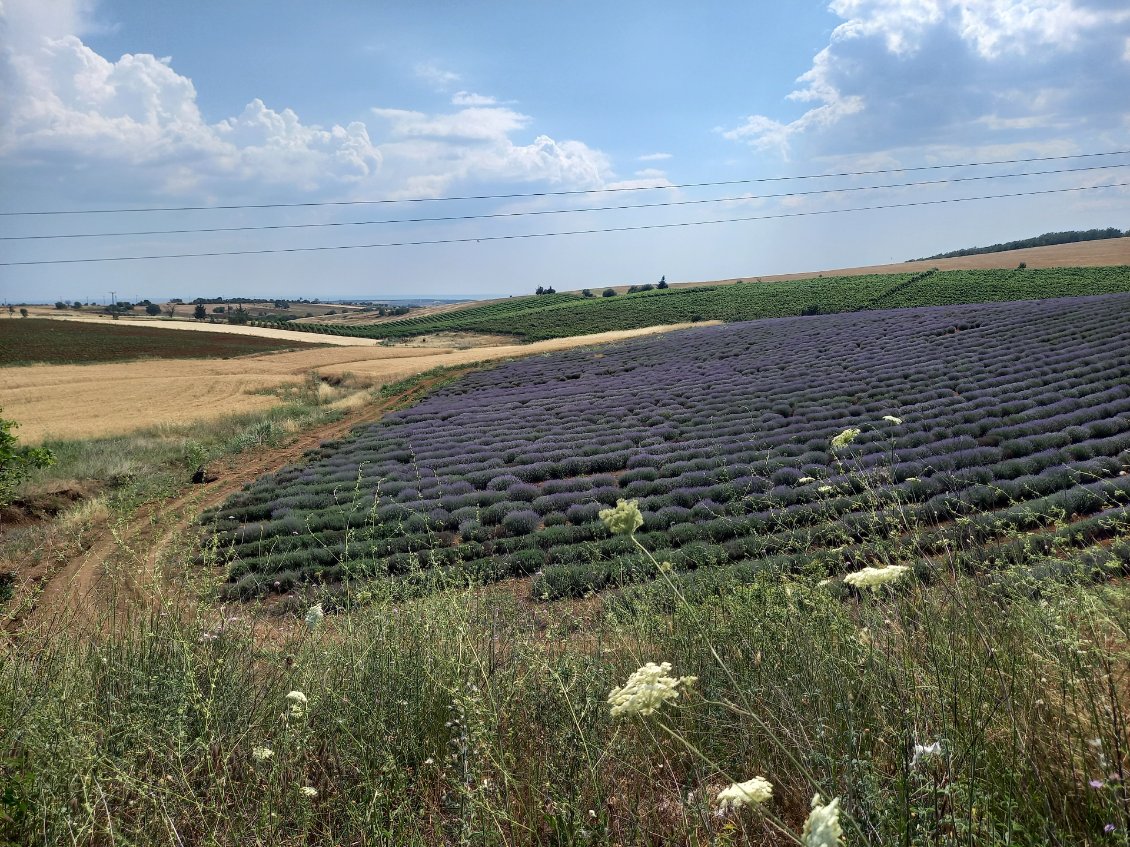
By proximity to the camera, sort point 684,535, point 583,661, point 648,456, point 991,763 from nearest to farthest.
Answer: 1. point 991,763
2. point 583,661
3. point 684,535
4. point 648,456

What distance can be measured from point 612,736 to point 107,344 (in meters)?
62.9

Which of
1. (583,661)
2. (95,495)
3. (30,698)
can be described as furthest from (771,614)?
(95,495)

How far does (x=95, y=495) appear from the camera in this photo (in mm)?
14992

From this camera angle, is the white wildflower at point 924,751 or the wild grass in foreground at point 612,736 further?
the wild grass in foreground at point 612,736

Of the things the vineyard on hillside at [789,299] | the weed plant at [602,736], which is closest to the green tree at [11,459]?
the weed plant at [602,736]

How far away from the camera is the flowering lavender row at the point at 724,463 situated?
27.6 feet

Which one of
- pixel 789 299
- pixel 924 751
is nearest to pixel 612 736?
pixel 924 751

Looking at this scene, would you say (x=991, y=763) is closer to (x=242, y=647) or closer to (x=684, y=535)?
(x=242, y=647)

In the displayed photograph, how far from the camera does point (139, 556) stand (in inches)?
225

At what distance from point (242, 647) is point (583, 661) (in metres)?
1.84

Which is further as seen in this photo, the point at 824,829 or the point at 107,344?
the point at 107,344

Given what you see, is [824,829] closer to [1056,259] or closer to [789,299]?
[789,299]

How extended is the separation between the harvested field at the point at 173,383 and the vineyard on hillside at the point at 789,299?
16.8m

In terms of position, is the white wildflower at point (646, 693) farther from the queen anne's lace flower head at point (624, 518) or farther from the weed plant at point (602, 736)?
→ the queen anne's lace flower head at point (624, 518)
